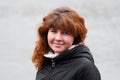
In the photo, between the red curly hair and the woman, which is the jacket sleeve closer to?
the woman

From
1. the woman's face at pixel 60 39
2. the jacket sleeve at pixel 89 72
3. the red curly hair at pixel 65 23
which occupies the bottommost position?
the jacket sleeve at pixel 89 72

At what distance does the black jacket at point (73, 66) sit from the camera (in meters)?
2.48

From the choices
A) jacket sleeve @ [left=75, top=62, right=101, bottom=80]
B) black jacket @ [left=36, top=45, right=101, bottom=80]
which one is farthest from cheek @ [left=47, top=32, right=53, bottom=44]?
jacket sleeve @ [left=75, top=62, right=101, bottom=80]

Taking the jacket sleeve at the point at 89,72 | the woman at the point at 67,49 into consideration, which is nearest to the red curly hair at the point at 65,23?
the woman at the point at 67,49

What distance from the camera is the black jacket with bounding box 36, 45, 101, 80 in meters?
2.48

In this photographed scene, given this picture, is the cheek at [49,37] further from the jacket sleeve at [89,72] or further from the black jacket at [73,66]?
the jacket sleeve at [89,72]

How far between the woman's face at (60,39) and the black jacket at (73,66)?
0.04 meters

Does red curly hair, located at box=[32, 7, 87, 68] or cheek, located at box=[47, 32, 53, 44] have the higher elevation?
red curly hair, located at box=[32, 7, 87, 68]

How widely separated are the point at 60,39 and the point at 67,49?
2.8 inches

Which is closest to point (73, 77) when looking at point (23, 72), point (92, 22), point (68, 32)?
point (68, 32)

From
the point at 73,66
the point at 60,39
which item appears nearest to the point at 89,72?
the point at 73,66

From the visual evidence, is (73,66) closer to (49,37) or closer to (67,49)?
(67,49)

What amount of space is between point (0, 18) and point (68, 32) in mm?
5934

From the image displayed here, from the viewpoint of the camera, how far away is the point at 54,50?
2.66 meters
